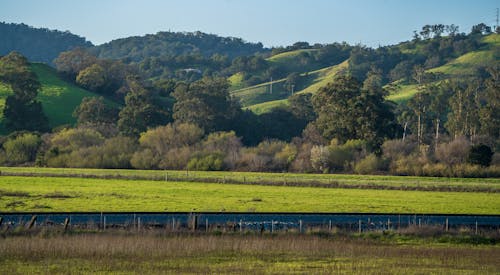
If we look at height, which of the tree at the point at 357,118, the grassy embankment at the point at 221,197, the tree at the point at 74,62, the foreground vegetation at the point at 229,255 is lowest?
the grassy embankment at the point at 221,197

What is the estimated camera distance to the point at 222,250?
32.4m

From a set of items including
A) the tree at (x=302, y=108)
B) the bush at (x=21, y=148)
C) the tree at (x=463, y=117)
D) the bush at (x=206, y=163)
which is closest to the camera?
the bush at (x=206, y=163)

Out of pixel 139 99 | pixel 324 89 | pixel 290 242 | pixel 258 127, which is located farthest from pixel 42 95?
pixel 290 242

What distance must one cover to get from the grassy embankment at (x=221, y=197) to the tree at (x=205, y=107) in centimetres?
5228

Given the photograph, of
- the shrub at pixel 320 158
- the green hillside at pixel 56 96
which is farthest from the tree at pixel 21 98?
the shrub at pixel 320 158

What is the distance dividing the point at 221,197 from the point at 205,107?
74476 mm

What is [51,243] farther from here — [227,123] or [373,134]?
[227,123]

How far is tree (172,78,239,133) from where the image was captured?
130500 mm

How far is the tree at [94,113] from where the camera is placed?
433ft

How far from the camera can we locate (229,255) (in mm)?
31453

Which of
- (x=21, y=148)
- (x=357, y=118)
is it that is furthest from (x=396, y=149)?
(x=21, y=148)

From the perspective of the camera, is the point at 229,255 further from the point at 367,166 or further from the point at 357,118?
the point at 357,118

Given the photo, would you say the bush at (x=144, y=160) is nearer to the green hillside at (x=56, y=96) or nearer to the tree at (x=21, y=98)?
the tree at (x=21, y=98)

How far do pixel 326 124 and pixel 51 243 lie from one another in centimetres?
8697
